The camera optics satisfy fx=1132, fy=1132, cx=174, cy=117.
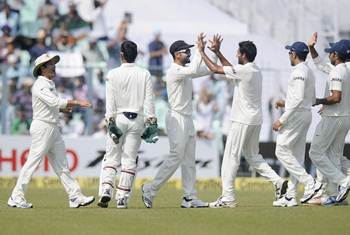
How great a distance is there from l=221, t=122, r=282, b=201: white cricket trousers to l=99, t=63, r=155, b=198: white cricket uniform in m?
1.22

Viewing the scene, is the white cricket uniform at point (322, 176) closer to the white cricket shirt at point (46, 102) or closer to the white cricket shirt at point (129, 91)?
the white cricket shirt at point (129, 91)

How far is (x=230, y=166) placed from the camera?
14.6 m

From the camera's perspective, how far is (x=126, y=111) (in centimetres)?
1406

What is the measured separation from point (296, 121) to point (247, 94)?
0.75 metres

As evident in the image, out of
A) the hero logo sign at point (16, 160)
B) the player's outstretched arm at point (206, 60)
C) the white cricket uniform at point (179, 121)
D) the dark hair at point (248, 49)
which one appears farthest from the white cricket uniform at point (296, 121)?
the hero logo sign at point (16, 160)

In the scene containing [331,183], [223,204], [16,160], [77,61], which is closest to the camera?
[223,204]

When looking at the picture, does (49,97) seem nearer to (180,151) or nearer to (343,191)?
(180,151)

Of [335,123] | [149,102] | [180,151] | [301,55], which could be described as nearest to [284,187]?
[335,123]

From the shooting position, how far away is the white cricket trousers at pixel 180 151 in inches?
567

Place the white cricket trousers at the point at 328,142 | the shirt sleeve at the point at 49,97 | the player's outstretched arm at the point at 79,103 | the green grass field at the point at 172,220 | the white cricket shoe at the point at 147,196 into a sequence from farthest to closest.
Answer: the white cricket trousers at the point at 328,142 → the white cricket shoe at the point at 147,196 → the shirt sleeve at the point at 49,97 → the player's outstretched arm at the point at 79,103 → the green grass field at the point at 172,220

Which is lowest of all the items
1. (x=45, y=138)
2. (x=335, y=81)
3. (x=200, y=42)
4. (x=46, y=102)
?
(x=45, y=138)

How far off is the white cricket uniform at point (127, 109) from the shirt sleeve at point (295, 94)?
70.8 inches

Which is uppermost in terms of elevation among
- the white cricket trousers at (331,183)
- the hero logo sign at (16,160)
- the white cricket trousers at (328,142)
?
the white cricket trousers at (328,142)

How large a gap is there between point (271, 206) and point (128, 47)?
279cm
